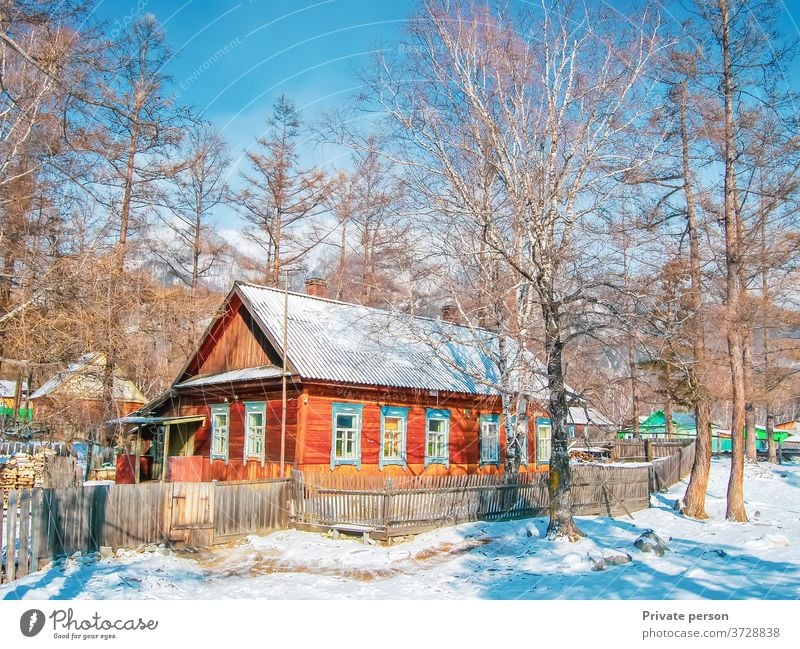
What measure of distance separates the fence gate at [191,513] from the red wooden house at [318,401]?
427cm

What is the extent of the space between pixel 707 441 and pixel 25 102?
1824 centimetres

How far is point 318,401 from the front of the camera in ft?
62.1

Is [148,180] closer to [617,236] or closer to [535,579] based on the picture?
[617,236]

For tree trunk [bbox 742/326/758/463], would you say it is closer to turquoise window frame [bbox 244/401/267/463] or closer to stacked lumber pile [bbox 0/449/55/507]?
turquoise window frame [bbox 244/401/267/463]

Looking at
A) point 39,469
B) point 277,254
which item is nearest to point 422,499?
point 39,469

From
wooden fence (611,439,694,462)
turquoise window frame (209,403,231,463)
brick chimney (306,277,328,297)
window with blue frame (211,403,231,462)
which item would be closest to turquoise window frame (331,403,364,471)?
turquoise window frame (209,403,231,463)

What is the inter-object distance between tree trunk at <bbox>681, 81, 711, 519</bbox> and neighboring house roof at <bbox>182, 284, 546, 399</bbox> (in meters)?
4.37

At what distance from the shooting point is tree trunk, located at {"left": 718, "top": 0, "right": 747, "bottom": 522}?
48.3 feet

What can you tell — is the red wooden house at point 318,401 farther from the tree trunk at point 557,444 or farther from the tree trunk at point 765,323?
the tree trunk at point 765,323

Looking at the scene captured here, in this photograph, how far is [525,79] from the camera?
12.4m

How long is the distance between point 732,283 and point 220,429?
54.7 feet

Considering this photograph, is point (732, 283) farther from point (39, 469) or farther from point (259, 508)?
point (39, 469)

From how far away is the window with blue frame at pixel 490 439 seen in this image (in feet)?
76.5

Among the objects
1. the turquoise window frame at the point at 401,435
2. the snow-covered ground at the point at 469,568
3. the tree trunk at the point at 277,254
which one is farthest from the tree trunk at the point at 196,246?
the snow-covered ground at the point at 469,568
